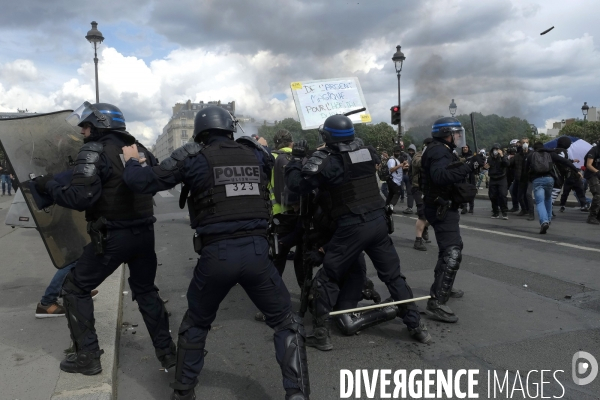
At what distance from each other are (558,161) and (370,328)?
7408mm

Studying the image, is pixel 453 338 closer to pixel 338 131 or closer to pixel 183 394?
pixel 338 131

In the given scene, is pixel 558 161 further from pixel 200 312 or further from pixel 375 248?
pixel 200 312

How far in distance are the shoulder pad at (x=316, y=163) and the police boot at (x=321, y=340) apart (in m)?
1.25

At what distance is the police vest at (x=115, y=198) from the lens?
10.7ft

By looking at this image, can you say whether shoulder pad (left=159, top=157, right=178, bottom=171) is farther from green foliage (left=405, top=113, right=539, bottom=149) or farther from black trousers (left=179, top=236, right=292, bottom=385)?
green foliage (left=405, top=113, right=539, bottom=149)

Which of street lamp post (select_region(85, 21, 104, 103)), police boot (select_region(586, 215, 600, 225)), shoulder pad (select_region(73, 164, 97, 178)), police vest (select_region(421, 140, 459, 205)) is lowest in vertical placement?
police boot (select_region(586, 215, 600, 225))

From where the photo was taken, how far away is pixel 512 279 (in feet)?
19.2

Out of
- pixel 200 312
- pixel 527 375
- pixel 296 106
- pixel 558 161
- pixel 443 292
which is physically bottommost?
pixel 527 375

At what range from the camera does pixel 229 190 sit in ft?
9.36

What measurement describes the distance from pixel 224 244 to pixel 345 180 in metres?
1.28

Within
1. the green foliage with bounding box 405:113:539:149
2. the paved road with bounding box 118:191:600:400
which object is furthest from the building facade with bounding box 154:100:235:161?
the paved road with bounding box 118:191:600:400

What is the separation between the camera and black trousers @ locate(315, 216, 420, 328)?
377cm

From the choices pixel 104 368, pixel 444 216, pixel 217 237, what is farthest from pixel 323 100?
pixel 104 368

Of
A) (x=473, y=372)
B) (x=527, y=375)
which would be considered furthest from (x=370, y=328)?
(x=527, y=375)
